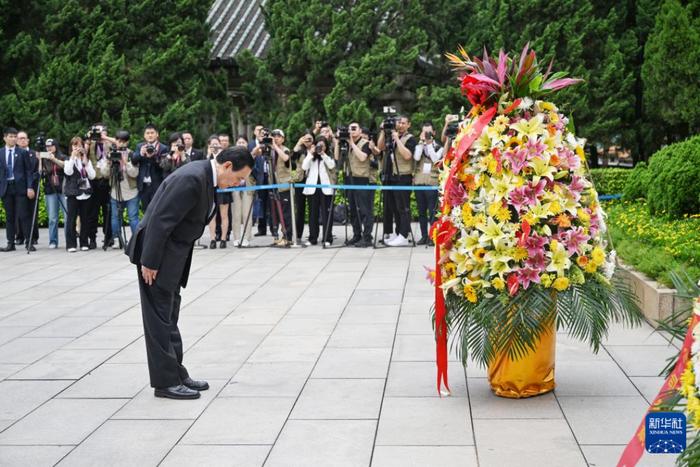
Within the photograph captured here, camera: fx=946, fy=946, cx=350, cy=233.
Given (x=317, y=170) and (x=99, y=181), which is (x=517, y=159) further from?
(x=99, y=181)

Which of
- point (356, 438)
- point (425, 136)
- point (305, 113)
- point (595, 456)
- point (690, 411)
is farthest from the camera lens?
point (305, 113)

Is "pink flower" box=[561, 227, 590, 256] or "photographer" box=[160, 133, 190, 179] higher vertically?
"photographer" box=[160, 133, 190, 179]

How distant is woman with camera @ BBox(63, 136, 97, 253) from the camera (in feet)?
46.7

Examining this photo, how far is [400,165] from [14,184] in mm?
6040

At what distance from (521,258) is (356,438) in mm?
1481

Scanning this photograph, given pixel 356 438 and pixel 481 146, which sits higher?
pixel 481 146

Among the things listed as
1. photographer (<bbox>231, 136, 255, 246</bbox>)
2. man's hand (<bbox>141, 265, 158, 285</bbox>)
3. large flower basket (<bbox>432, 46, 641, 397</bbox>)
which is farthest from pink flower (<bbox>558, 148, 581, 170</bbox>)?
photographer (<bbox>231, 136, 255, 246</bbox>)

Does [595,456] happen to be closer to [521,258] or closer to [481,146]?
[521,258]

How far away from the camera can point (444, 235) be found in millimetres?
5996

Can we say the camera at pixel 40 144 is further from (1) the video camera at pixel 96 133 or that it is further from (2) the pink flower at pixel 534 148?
→ (2) the pink flower at pixel 534 148

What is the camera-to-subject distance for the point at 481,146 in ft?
19.2

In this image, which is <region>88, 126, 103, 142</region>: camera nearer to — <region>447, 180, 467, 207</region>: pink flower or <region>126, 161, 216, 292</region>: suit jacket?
<region>126, 161, 216, 292</region>: suit jacket

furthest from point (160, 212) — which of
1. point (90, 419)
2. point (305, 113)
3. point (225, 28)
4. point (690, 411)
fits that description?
point (225, 28)

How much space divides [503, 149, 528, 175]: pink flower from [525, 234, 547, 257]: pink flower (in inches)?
16.3
